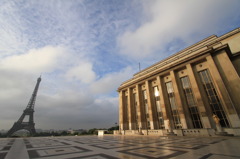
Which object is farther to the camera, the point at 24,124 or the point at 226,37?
the point at 24,124

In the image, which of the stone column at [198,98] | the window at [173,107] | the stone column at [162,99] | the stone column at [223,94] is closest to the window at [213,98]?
the stone column at [223,94]

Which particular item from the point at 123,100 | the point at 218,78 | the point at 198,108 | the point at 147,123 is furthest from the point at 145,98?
the point at 218,78

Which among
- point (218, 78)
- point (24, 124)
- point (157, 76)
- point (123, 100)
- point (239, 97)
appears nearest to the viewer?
point (239, 97)

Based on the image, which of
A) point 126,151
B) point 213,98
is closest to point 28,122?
point 126,151

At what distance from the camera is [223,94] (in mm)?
17516

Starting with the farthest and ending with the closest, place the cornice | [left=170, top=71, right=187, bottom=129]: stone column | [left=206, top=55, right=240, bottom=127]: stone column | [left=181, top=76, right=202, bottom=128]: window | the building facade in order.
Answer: the cornice, [left=170, top=71, right=187, bottom=129]: stone column, [left=181, top=76, right=202, bottom=128]: window, the building facade, [left=206, top=55, right=240, bottom=127]: stone column

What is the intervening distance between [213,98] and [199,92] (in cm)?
231

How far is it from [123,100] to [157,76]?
15.4m

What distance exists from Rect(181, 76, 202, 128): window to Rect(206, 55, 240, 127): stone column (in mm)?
4297

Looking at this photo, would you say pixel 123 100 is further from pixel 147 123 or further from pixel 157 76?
pixel 157 76

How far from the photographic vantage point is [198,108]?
784 inches

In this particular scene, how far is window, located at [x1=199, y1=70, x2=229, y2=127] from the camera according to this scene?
17703mm

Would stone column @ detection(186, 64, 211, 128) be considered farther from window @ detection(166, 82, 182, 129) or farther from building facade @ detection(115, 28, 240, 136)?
window @ detection(166, 82, 182, 129)

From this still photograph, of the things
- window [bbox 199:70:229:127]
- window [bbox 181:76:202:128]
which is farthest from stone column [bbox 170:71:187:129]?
window [bbox 199:70:229:127]
